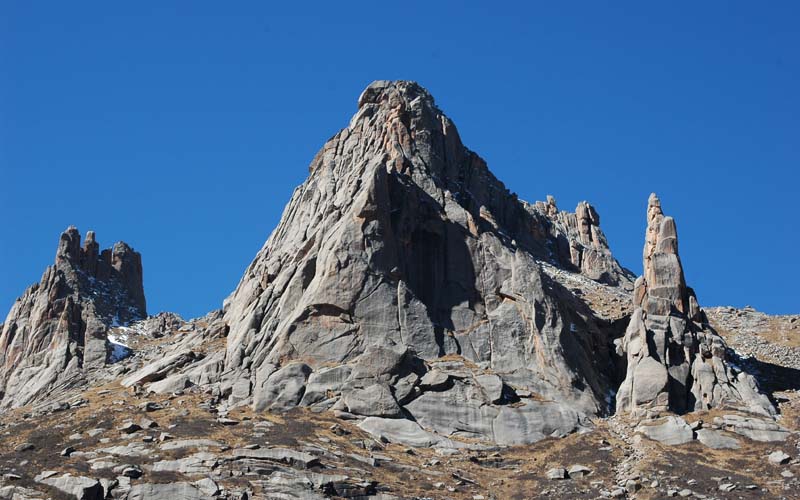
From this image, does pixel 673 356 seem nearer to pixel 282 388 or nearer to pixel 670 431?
pixel 670 431

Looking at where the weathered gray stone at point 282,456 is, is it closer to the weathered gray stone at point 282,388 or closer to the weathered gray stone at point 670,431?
the weathered gray stone at point 282,388

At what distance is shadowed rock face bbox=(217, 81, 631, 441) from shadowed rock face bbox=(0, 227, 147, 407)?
20.8 meters

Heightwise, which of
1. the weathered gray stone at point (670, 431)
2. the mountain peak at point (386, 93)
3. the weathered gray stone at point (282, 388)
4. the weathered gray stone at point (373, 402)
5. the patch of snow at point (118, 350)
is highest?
the mountain peak at point (386, 93)

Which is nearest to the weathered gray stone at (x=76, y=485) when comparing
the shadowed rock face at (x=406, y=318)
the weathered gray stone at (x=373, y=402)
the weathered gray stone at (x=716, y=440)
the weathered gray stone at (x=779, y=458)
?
the shadowed rock face at (x=406, y=318)

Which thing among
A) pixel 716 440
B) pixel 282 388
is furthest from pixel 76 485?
pixel 716 440

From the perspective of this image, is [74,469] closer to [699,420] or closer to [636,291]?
[699,420]

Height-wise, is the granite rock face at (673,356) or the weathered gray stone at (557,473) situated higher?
the granite rock face at (673,356)

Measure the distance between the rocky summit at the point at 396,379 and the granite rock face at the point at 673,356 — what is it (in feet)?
0.80

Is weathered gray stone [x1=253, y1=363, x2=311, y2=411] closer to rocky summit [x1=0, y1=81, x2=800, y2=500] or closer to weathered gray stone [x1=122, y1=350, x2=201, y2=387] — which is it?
rocky summit [x1=0, y1=81, x2=800, y2=500]

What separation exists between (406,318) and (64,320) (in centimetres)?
5151

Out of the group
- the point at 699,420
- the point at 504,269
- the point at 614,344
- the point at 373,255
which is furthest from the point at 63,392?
the point at 699,420

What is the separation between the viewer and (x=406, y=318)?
11950cm

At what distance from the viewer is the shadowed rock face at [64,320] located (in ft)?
454

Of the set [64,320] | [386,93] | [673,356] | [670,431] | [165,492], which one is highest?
[386,93]
